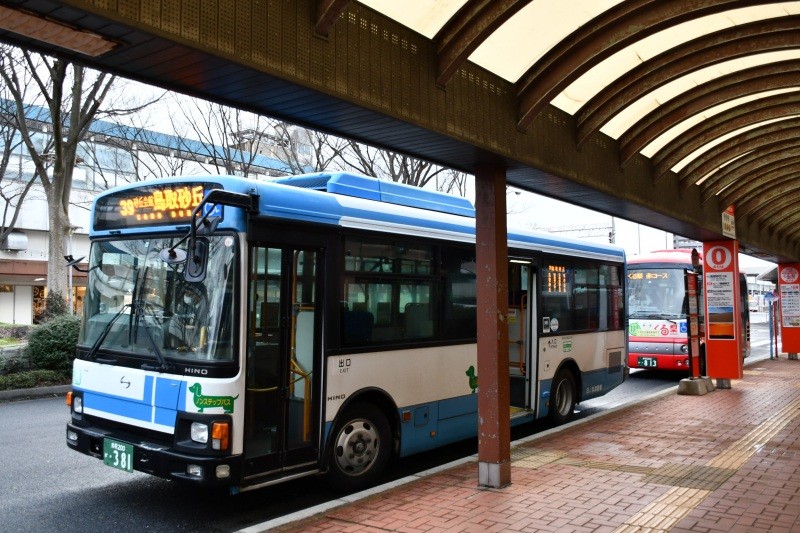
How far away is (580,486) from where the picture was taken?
6207mm

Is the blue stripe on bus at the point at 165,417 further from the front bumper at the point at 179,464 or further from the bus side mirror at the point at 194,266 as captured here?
the bus side mirror at the point at 194,266

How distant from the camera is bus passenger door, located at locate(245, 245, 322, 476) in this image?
18.4 feet

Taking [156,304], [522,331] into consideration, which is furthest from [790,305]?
[156,304]

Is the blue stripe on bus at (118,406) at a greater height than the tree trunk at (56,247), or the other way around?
the tree trunk at (56,247)

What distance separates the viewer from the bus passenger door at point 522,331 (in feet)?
30.9

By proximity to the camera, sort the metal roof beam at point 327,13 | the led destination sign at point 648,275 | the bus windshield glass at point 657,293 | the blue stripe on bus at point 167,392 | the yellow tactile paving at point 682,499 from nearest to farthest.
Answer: the metal roof beam at point 327,13 < the yellow tactile paving at point 682,499 < the blue stripe on bus at point 167,392 < the bus windshield glass at point 657,293 < the led destination sign at point 648,275

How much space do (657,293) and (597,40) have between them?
12.3 metres

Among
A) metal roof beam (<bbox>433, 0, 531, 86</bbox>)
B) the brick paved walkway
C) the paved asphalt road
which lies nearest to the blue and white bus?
the paved asphalt road

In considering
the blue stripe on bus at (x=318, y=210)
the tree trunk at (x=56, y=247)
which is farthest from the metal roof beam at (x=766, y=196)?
the tree trunk at (x=56, y=247)

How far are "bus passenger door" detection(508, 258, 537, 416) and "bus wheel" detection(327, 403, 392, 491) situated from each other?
10.1 feet

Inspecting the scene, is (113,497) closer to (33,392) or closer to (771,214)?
(33,392)

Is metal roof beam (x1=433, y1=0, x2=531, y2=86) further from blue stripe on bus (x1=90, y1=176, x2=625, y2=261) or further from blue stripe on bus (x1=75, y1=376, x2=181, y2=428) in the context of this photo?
blue stripe on bus (x1=75, y1=376, x2=181, y2=428)

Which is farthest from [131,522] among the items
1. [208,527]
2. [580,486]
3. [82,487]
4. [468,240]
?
[468,240]

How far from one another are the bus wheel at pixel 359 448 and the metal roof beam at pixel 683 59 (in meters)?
3.83
